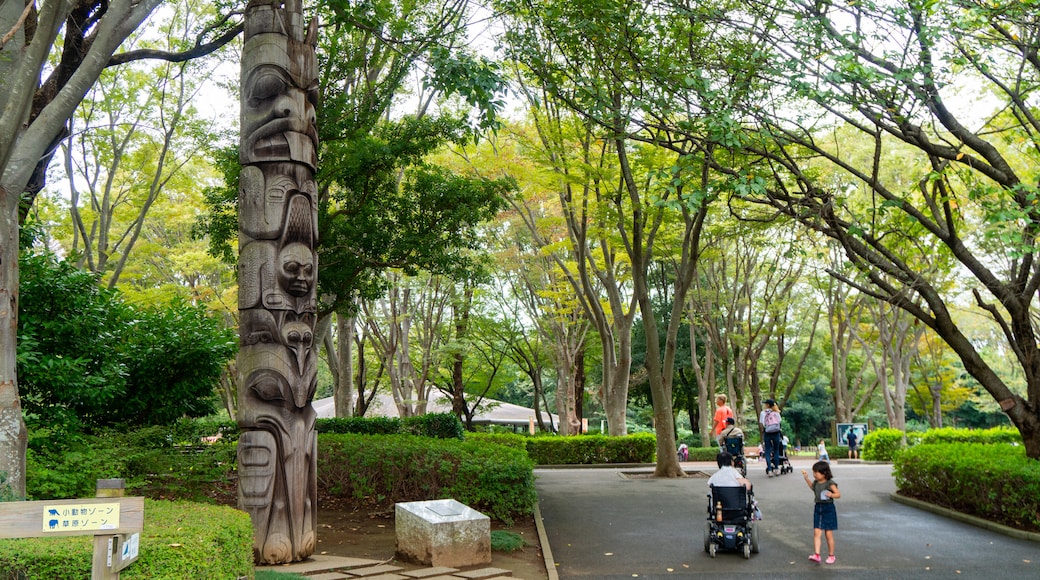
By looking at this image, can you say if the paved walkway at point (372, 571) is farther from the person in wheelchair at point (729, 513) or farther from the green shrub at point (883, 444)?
the green shrub at point (883, 444)

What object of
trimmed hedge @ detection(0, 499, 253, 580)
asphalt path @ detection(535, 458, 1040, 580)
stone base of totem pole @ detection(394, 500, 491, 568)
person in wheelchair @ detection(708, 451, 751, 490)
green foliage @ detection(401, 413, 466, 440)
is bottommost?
asphalt path @ detection(535, 458, 1040, 580)

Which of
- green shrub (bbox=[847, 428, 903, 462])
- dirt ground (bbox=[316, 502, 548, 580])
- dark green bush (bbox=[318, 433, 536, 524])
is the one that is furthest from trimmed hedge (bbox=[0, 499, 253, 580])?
green shrub (bbox=[847, 428, 903, 462])

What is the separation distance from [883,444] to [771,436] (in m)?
9.52

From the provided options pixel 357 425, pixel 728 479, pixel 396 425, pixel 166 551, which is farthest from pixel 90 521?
pixel 396 425

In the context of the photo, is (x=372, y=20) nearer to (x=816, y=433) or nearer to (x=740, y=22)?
(x=740, y=22)

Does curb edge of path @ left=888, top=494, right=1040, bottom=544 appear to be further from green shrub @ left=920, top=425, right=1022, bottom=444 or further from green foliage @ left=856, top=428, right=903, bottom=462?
green foliage @ left=856, top=428, right=903, bottom=462

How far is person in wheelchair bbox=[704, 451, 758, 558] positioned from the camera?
8477 mm

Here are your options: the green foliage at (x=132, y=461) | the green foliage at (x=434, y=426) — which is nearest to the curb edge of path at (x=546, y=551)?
the green foliage at (x=132, y=461)

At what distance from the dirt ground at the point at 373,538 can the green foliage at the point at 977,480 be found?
20.1ft

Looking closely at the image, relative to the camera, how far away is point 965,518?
1096 centimetres

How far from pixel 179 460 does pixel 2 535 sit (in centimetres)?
510

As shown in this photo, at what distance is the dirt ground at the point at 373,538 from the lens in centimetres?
829

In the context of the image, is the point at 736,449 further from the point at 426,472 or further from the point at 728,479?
the point at 426,472

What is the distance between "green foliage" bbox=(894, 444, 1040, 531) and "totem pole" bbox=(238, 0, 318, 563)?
8688 mm
